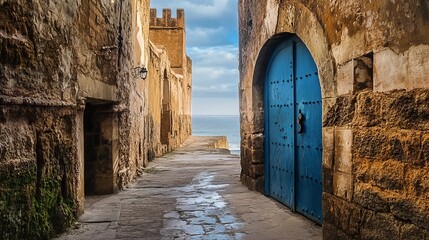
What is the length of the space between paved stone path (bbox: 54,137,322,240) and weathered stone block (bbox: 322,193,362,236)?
38cm

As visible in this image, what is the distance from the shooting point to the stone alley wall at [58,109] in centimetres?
310

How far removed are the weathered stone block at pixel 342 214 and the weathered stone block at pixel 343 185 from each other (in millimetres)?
50

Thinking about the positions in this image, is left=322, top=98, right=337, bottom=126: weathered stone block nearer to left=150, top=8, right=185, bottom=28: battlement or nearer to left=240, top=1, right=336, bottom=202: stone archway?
left=240, top=1, right=336, bottom=202: stone archway

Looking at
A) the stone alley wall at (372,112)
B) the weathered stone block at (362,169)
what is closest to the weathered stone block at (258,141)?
the stone alley wall at (372,112)

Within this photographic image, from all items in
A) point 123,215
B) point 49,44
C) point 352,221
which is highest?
point 49,44

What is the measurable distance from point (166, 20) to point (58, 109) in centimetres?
2363

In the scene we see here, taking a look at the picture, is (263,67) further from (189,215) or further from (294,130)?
(189,215)

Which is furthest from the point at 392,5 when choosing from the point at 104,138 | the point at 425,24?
the point at 104,138

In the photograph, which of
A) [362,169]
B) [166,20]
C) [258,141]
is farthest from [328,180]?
[166,20]

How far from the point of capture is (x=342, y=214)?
3316 millimetres

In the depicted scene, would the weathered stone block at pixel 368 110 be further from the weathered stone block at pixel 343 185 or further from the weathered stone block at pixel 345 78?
the weathered stone block at pixel 343 185

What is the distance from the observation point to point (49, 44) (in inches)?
148

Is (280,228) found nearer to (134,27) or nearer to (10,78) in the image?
(10,78)

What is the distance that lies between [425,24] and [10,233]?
10.5ft
